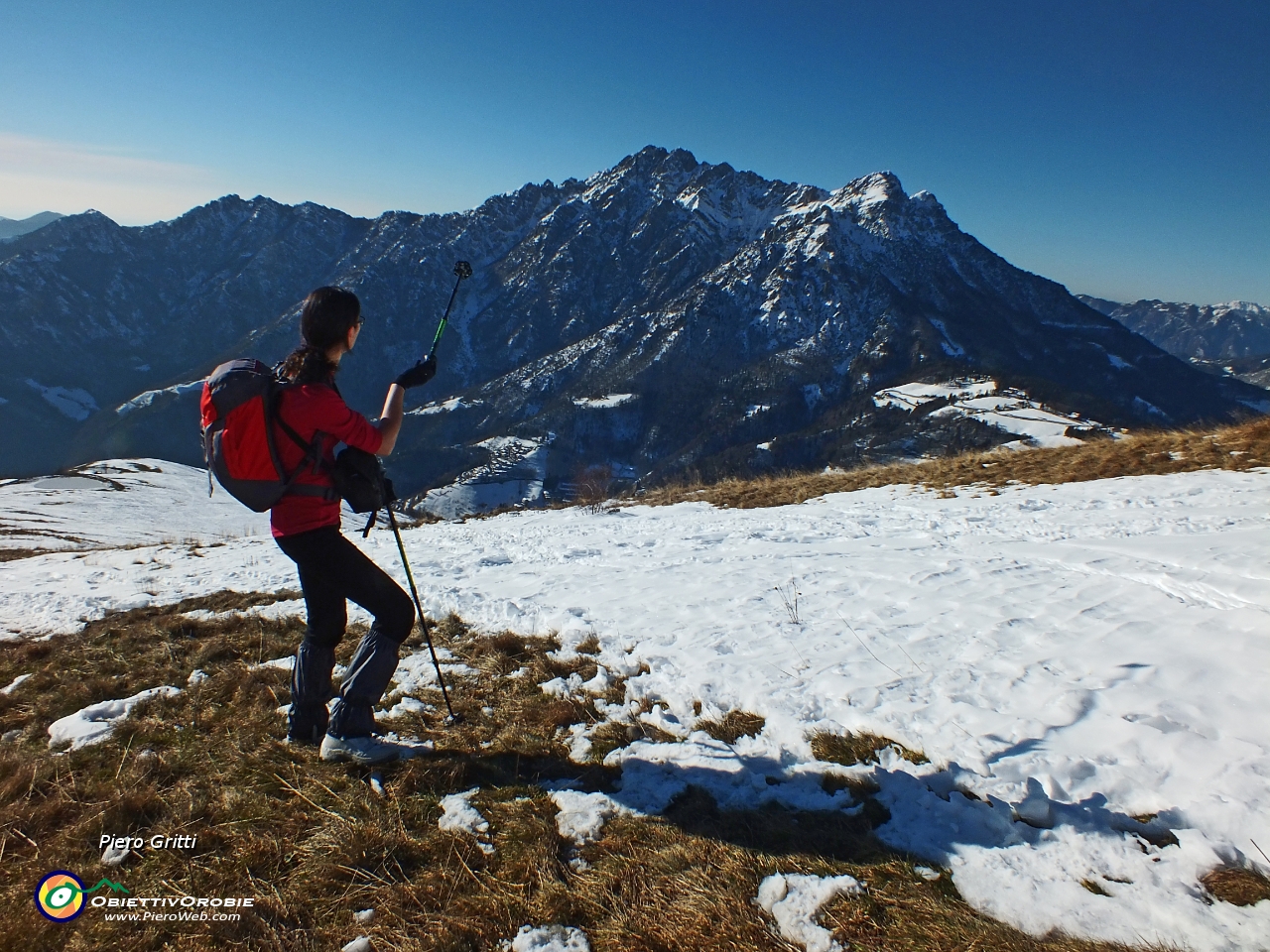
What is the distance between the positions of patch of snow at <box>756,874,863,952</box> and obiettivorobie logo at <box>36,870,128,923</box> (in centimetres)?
357

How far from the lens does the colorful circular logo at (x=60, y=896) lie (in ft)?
10.4

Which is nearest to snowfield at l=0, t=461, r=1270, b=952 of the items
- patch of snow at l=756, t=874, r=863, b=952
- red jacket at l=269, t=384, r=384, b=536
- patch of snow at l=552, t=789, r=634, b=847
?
patch of snow at l=552, t=789, r=634, b=847

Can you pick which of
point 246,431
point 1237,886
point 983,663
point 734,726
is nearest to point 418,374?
point 246,431

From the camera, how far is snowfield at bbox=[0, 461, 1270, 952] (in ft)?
10.5

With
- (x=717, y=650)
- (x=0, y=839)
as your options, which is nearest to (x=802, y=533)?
(x=717, y=650)

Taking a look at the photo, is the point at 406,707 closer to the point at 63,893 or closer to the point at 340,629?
the point at 340,629

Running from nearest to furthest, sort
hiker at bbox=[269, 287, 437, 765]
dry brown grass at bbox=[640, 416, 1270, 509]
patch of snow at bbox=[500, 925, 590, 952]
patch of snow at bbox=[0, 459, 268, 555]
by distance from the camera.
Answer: patch of snow at bbox=[500, 925, 590, 952] < hiker at bbox=[269, 287, 437, 765] < dry brown grass at bbox=[640, 416, 1270, 509] < patch of snow at bbox=[0, 459, 268, 555]

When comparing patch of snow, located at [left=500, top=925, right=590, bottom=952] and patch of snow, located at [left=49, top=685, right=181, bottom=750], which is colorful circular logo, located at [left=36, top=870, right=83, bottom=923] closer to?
patch of snow, located at [left=49, top=685, right=181, bottom=750]

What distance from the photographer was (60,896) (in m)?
3.25

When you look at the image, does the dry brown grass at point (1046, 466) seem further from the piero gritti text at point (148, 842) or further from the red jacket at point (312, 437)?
the piero gritti text at point (148, 842)

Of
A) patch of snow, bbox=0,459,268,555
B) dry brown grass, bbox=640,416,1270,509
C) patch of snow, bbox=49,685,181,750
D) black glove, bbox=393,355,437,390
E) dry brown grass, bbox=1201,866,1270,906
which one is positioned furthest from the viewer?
patch of snow, bbox=0,459,268,555

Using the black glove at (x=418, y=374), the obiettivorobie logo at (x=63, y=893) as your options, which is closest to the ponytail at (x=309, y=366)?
the black glove at (x=418, y=374)

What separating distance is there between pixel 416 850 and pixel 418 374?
343cm

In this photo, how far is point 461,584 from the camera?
1008 centimetres
